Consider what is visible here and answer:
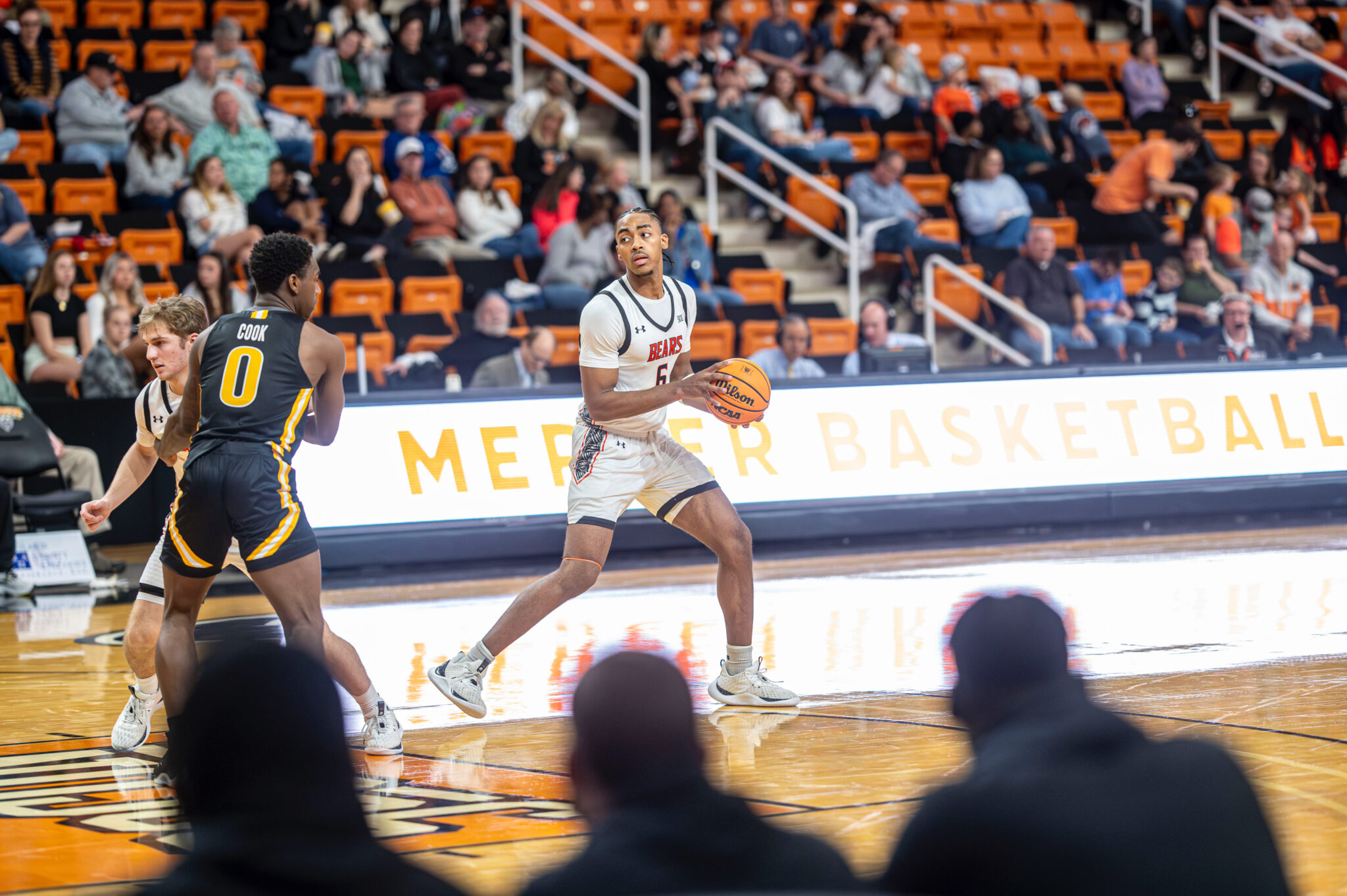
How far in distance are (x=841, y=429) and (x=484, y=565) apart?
293 centimetres

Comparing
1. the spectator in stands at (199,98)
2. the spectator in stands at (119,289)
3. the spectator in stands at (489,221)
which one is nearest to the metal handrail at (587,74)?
the spectator in stands at (489,221)

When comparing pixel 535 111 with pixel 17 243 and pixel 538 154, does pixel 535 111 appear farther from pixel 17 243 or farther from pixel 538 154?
pixel 17 243

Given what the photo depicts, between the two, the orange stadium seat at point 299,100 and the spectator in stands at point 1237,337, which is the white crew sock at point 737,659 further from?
the orange stadium seat at point 299,100

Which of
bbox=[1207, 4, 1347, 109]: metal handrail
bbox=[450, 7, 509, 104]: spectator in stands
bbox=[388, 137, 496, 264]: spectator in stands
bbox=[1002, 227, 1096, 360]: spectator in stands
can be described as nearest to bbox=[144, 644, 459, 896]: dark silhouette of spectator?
bbox=[388, 137, 496, 264]: spectator in stands

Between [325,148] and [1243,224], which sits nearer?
[325,148]

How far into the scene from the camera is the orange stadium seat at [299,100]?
16844 mm

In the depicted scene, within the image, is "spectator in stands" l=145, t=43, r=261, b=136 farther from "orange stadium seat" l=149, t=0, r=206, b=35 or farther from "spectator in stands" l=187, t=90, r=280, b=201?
"orange stadium seat" l=149, t=0, r=206, b=35

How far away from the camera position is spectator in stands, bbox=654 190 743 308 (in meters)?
15.8

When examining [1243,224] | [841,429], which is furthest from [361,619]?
[1243,224]

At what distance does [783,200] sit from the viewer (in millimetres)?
18297

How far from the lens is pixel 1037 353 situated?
16.1 m

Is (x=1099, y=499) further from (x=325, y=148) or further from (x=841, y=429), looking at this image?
(x=325, y=148)

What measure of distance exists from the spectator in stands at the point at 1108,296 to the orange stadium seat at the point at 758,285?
299 cm

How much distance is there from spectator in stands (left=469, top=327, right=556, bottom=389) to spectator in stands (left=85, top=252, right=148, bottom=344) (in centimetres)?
275
